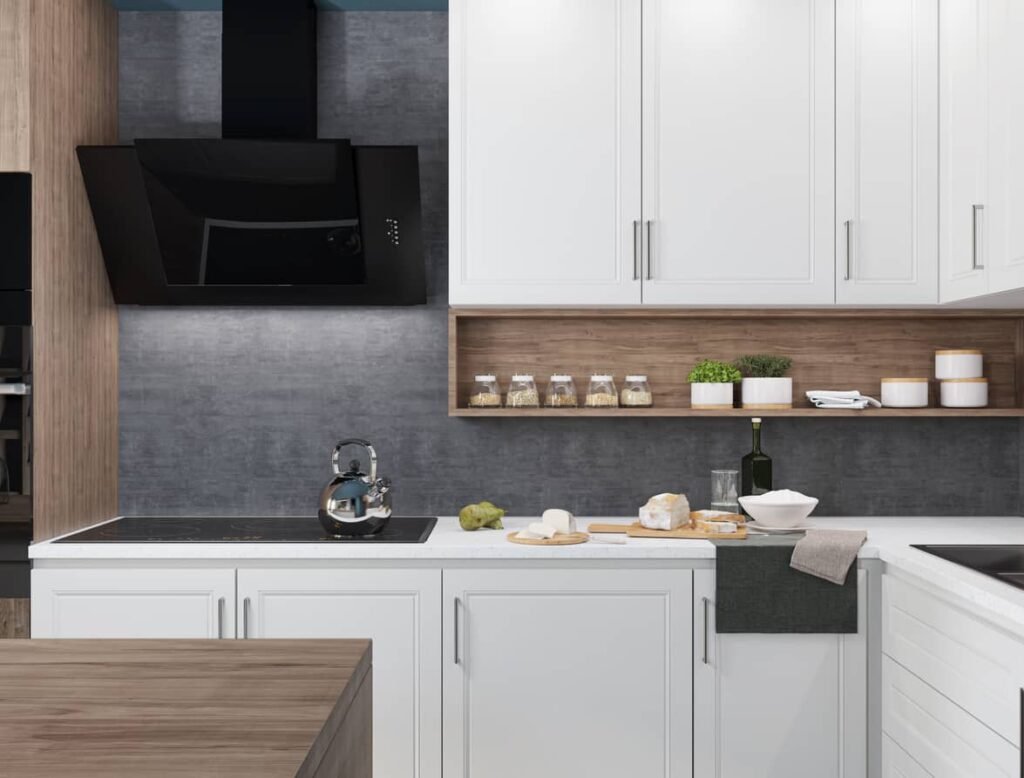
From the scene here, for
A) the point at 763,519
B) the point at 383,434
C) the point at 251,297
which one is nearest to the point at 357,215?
the point at 251,297

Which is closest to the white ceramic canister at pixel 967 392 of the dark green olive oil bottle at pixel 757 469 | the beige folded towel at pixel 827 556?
the dark green olive oil bottle at pixel 757 469

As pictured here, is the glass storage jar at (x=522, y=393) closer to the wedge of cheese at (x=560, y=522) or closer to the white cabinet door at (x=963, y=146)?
the wedge of cheese at (x=560, y=522)

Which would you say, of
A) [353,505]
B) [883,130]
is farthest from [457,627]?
[883,130]

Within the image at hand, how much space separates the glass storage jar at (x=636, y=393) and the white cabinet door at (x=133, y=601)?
4.35ft

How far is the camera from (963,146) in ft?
8.02

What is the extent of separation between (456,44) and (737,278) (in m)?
1.11

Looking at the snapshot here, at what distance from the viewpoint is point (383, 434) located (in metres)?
2.93

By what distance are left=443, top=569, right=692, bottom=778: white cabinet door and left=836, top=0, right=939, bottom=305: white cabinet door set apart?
119 cm

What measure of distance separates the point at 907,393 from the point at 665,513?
3.10ft

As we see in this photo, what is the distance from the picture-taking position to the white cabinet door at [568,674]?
2.31 meters

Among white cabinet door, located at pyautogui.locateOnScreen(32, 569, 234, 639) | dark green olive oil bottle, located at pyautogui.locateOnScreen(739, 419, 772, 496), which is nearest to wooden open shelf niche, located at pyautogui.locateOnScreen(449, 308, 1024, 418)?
dark green olive oil bottle, located at pyautogui.locateOnScreen(739, 419, 772, 496)

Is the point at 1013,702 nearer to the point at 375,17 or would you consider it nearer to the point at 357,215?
the point at 357,215

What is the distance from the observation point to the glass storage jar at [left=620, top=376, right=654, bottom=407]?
2.78 meters

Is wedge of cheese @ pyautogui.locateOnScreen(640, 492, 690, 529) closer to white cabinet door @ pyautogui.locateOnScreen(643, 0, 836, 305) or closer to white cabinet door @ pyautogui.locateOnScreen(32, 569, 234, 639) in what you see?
white cabinet door @ pyautogui.locateOnScreen(643, 0, 836, 305)
